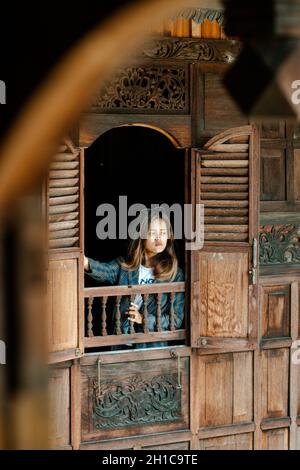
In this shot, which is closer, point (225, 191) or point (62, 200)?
point (62, 200)

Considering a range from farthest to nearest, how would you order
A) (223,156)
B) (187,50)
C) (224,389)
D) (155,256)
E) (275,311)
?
(275,311)
(224,389)
(155,256)
(223,156)
(187,50)

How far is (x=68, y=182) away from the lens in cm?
736

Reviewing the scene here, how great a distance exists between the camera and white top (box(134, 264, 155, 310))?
7.98 meters

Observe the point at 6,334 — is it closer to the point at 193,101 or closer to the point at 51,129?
the point at 51,129

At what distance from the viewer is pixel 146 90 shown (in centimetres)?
774

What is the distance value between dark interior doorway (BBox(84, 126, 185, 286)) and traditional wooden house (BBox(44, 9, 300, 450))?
53mm

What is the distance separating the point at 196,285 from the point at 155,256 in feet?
1.31

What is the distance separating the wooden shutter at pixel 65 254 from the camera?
7320mm

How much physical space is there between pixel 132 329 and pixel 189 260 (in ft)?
2.31

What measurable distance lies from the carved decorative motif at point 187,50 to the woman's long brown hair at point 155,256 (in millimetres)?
1195

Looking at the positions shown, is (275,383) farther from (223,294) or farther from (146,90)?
(146,90)

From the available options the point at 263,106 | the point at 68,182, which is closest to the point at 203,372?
the point at 68,182

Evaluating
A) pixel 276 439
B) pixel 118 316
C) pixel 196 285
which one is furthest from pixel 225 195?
pixel 276 439

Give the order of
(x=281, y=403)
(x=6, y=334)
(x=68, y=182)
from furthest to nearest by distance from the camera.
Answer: (x=281, y=403), (x=68, y=182), (x=6, y=334)
